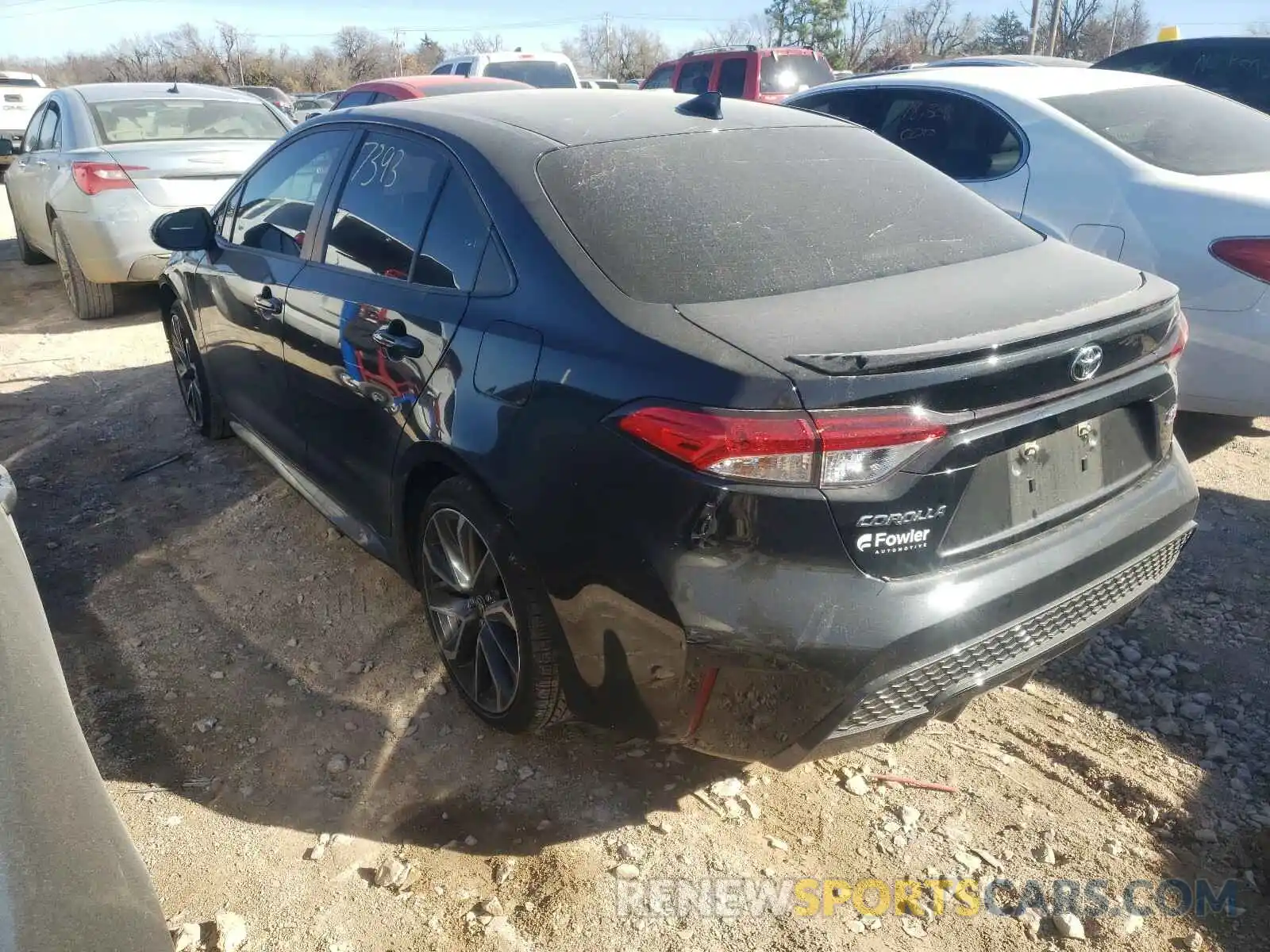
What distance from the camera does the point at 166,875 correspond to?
237cm

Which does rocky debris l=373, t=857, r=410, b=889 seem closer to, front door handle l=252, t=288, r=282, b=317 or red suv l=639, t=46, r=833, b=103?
front door handle l=252, t=288, r=282, b=317

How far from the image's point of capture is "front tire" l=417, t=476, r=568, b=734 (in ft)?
7.86

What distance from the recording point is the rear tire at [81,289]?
7.37 m

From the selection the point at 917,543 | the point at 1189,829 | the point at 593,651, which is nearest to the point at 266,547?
the point at 593,651

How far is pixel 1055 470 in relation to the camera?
2158mm

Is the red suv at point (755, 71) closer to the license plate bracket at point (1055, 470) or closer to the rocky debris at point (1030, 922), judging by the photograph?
the license plate bracket at point (1055, 470)

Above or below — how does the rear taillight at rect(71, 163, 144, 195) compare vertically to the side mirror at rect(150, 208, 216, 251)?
below

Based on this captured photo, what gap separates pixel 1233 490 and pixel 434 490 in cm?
341

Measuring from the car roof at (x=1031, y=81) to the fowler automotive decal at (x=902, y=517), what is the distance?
3538 millimetres

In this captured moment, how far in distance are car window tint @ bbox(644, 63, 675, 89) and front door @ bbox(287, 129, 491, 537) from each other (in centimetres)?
1252

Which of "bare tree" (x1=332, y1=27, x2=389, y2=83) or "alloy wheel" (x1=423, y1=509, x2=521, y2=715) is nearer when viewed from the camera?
"alloy wheel" (x1=423, y1=509, x2=521, y2=715)

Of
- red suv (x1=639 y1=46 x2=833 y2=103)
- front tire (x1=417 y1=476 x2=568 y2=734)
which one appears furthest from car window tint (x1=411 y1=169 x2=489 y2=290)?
red suv (x1=639 y1=46 x2=833 y2=103)

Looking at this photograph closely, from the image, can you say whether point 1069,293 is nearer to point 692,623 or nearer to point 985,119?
point 692,623

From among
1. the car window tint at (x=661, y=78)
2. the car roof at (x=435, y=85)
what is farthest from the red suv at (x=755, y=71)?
the car roof at (x=435, y=85)
